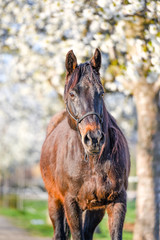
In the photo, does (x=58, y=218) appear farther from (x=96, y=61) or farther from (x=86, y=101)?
(x=96, y=61)

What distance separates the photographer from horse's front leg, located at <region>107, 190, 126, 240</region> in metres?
4.05

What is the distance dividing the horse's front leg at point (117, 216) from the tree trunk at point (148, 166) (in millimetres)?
4860

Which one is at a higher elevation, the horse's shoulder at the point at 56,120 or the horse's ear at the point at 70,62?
the horse's shoulder at the point at 56,120

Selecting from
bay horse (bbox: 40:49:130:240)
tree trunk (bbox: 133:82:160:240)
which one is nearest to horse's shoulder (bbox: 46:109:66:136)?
bay horse (bbox: 40:49:130:240)

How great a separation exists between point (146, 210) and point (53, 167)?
4.38 m

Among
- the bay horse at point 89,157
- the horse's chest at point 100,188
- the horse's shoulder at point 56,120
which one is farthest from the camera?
the horse's shoulder at point 56,120

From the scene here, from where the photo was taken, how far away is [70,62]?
4.11m

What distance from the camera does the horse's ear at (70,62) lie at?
407 cm

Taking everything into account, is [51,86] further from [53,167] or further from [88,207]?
[88,207]

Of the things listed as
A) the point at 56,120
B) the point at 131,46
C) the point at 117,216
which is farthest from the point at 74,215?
the point at 131,46

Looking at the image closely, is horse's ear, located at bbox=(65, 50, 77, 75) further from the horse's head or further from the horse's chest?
the horse's chest

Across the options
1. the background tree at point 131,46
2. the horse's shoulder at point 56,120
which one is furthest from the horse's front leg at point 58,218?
the background tree at point 131,46

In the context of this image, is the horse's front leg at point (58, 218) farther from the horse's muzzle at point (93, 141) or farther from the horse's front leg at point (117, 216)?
the horse's muzzle at point (93, 141)

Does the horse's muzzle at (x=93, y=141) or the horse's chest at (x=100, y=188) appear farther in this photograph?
the horse's chest at (x=100, y=188)
